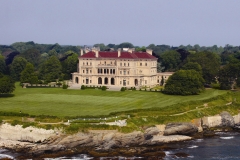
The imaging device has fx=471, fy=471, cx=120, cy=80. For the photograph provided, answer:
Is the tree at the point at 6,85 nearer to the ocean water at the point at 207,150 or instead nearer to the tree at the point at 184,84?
the tree at the point at 184,84

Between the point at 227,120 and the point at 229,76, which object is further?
the point at 229,76

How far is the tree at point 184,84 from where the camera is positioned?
87.8 meters

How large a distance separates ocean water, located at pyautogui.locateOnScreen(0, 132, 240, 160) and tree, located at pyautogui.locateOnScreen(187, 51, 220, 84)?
40.0m

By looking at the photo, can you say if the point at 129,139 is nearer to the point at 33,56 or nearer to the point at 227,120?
the point at 227,120

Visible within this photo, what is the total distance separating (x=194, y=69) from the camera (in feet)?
331

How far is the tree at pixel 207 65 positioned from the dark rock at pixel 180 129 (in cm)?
3856

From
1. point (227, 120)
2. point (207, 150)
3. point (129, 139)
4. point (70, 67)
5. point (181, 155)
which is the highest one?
point (70, 67)

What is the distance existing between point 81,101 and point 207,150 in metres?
30.6

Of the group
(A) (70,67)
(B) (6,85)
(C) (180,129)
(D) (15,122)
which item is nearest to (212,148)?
(C) (180,129)

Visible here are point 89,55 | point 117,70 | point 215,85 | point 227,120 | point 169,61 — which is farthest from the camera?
point 169,61

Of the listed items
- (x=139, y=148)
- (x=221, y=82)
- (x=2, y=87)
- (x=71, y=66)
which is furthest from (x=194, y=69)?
(x=139, y=148)

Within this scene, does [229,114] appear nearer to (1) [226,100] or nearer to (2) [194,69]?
(1) [226,100]

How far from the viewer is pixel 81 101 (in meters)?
79.8

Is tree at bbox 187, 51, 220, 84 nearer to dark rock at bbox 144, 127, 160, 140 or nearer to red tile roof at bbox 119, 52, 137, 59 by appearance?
red tile roof at bbox 119, 52, 137, 59
